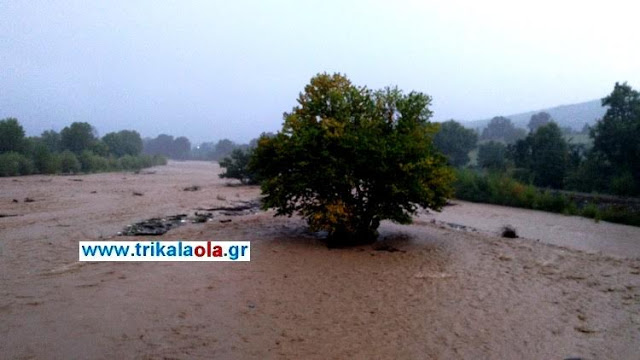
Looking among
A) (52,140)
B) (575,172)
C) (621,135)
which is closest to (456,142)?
(575,172)

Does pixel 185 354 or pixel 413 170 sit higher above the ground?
pixel 413 170

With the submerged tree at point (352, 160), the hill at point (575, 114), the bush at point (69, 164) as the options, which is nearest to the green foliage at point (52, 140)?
the bush at point (69, 164)

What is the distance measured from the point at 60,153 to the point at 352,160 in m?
42.6

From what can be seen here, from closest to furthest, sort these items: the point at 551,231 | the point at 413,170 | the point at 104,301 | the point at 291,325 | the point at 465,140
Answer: the point at 291,325
the point at 104,301
the point at 413,170
the point at 551,231
the point at 465,140

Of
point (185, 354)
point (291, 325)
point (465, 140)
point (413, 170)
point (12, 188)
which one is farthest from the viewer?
point (465, 140)

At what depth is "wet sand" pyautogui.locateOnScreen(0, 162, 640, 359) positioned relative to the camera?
570cm

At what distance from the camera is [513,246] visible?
1282 cm

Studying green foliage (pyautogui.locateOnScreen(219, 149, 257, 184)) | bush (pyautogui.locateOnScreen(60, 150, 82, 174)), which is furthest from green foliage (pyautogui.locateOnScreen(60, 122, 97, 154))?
green foliage (pyautogui.locateOnScreen(219, 149, 257, 184))

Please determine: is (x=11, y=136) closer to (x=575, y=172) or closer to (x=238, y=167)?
(x=238, y=167)

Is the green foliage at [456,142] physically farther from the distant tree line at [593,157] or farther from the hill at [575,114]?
the hill at [575,114]

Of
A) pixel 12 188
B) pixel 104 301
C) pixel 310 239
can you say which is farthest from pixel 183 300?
pixel 12 188

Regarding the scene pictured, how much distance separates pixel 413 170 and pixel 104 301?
278 inches

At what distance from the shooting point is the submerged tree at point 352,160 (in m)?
10.9

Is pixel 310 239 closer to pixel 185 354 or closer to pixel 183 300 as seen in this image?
pixel 183 300
